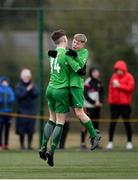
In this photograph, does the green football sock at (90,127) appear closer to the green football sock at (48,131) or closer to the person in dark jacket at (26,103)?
the green football sock at (48,131)

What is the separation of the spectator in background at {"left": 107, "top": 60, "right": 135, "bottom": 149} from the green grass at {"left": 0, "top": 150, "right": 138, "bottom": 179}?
2018 mm

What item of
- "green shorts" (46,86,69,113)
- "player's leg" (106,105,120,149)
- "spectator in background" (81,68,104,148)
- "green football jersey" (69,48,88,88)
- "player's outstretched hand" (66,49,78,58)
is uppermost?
Result: "player's outstretched hand" (66,49,78,58)

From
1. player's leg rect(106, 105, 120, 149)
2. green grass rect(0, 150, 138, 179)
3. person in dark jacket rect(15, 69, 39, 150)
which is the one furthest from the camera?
person in dark jacket rect(15, 69, 39, 150)

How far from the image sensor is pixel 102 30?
66.8ft

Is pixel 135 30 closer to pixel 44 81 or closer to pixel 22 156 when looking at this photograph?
pixel 44 81

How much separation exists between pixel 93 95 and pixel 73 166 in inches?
247

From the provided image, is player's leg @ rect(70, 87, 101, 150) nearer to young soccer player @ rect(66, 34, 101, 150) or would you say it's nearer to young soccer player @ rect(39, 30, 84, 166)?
young soccer player @ rect(66, 34, 101, 150)

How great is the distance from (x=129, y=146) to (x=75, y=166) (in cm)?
594

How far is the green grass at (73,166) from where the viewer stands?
1125 centimetres

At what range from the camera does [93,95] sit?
1914 centimetres

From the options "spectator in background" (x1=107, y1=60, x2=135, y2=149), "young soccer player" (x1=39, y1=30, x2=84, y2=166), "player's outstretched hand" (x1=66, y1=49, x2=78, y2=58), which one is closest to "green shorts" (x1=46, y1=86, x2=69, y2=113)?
"young soccer player" (x1=39, y1=30, x2=84, y2=166)

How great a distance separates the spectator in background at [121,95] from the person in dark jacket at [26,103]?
1.75 m

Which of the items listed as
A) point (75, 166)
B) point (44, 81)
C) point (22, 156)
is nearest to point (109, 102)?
point (44, 81)

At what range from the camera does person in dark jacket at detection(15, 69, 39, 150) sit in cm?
1906
